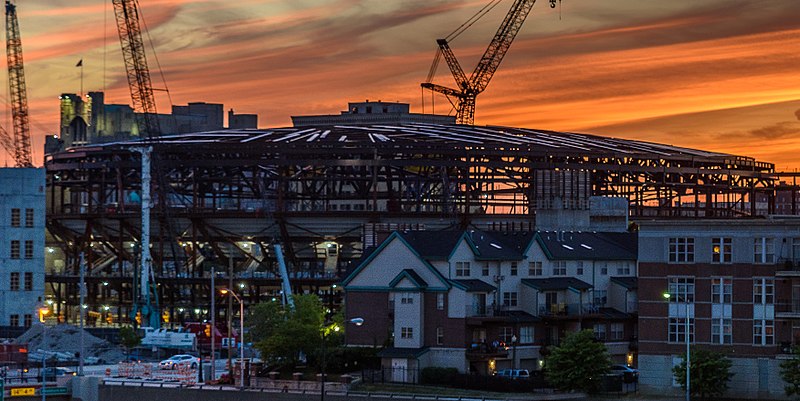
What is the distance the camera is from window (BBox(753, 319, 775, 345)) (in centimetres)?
10675

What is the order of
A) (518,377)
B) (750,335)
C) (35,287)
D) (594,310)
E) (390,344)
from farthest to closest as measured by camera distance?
(35,287) → (594,310) → (390,344) → (518,377) → (750,335)

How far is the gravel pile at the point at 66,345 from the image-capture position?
155137mm

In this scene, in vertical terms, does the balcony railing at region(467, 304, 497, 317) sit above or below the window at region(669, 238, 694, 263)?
below

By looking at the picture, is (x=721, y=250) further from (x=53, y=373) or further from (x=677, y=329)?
(x=53, y=373)

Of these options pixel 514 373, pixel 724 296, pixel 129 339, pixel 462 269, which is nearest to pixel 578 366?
pixel 514 373

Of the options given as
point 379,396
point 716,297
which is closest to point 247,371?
point 379,396

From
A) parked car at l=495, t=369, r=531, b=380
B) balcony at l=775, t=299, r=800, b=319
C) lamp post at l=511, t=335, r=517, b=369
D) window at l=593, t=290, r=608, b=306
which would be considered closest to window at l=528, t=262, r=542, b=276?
window at l=593, t=290, r=608, b=306

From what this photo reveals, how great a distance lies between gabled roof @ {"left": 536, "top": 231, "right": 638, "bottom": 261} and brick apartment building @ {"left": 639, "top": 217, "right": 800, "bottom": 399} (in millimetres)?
22821

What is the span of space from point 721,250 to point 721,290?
7.92ft

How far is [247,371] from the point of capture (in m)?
127

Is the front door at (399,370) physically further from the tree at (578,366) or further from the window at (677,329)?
the window at (677,329)

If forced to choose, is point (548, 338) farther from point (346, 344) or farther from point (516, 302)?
point (346, 344)

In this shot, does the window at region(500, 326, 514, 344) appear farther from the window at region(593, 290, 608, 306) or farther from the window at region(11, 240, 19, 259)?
the window at region(11, 240, 19, 259)

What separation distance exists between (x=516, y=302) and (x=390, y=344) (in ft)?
35.3
